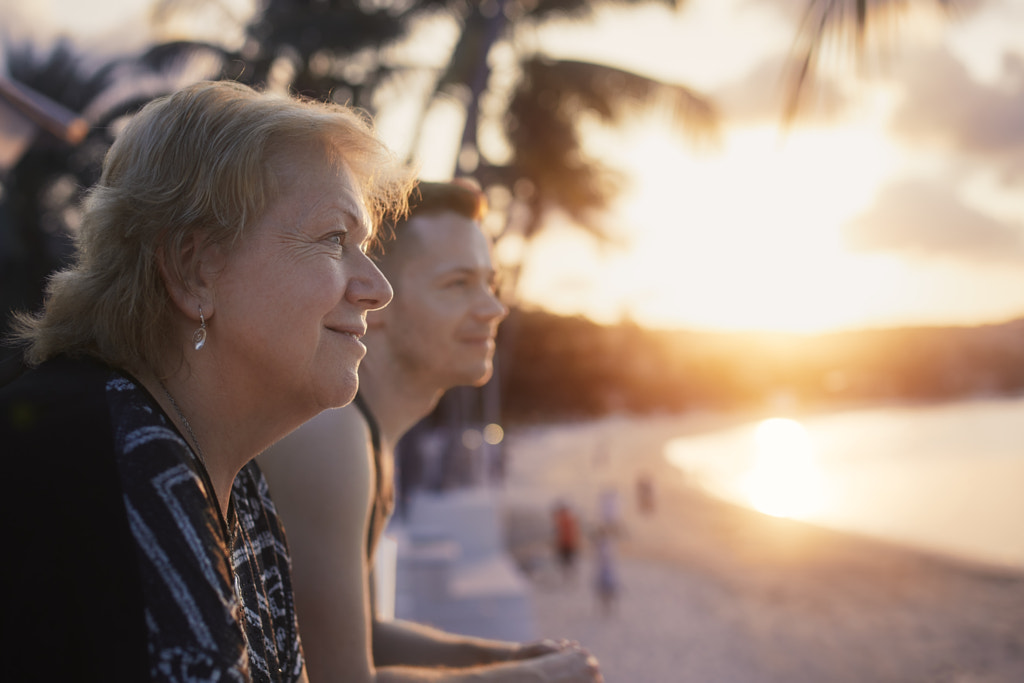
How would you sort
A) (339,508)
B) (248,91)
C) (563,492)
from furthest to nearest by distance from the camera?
(563,492)
(339,508)
(248,91)

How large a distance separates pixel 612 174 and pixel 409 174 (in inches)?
769

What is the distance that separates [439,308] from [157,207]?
3.38 feet

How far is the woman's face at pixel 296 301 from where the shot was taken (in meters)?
1.07

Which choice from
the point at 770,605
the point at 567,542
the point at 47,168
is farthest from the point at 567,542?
the point at 47,168

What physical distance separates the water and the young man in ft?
80.2

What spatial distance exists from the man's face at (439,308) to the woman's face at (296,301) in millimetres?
830

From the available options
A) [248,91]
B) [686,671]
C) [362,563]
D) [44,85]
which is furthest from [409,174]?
[44,85]

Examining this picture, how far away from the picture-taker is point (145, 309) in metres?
1.05

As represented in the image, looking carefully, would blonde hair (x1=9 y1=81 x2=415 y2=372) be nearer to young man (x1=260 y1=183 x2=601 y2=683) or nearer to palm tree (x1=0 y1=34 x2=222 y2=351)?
young man (x1=260 y1=183 x2=601 y2=683)

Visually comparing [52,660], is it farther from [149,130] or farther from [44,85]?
[44,85]

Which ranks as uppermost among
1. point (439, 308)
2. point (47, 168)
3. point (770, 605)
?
point (47, 168)

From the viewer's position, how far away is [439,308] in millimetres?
2029

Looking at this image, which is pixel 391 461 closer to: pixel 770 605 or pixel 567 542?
pixel 567 542

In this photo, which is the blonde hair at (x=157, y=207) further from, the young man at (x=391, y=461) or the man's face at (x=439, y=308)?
the man's face at (x=439, y=308)
